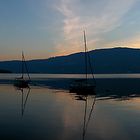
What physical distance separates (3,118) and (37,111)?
25.1 ft

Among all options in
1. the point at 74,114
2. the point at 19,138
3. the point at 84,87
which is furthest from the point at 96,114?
the point at 84,87

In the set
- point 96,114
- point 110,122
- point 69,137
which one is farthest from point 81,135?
point 96,114

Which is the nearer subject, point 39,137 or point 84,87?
point 39,137

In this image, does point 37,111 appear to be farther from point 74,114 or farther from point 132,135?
point 132,135

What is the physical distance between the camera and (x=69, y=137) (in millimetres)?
27375

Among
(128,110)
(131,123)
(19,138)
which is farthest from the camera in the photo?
(128,110)

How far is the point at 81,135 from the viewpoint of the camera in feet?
92.9

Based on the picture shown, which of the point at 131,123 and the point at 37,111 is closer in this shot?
the point at 131,123

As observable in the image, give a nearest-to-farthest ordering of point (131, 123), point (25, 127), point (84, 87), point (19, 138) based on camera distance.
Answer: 1. point (19, 138)
2. point (25, 127)
3. point (131, 123)
4. point (84, 87)

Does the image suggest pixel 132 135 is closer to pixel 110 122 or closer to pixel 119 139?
pixel 119 139

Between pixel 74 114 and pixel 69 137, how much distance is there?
14.3 metres

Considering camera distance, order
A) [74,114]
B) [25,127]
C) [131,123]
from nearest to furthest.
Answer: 1. [25,127]
2. [131,123]
3. [74,114]

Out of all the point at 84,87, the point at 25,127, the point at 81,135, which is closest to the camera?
the point at 81,135

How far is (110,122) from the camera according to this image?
115 ft
